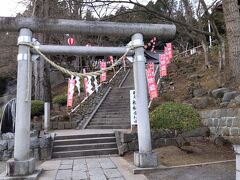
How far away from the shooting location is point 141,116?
28.4ft

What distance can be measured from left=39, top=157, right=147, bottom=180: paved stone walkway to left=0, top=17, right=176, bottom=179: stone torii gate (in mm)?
539

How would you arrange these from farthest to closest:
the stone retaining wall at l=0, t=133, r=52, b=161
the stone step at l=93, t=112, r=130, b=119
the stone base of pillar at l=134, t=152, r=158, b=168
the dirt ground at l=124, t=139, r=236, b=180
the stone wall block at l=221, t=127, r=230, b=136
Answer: the stone step at l=93, t=112, r=130, b=119 → the stone wall block at l=221, t=127, r=230, b=136 → the stone retaining wall at l=0, t=133, r=52, b=161 → the stone base of pillar at l=134, t=152, r=158, b=168 → the dirt ground at l=124, t=139, r=236, b=180

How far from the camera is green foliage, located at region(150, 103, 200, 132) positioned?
9609mm

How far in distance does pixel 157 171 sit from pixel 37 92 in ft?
46.8

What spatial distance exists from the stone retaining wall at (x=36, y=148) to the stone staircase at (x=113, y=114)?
4794 mm

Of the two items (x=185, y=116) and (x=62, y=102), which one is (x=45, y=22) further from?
(x=62, y=102)

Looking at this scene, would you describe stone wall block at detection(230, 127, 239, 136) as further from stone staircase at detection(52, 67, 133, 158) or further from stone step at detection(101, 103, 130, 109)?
stone step at detection(101, 103, 130, 109)

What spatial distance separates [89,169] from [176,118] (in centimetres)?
299

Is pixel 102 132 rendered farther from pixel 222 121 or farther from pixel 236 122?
pixel 236 122

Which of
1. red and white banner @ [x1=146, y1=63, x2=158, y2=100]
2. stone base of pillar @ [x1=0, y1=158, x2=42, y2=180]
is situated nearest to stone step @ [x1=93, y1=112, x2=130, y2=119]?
red and white banner @ [x1=146, y1=63, x2=158, y2=100]

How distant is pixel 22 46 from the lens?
828cm

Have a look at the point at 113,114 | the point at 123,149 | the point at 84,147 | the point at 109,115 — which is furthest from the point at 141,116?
the point at 113,114

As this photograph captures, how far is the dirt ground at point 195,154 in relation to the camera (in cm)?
913

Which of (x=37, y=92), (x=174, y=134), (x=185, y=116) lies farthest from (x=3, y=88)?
(x=185, y=116)
